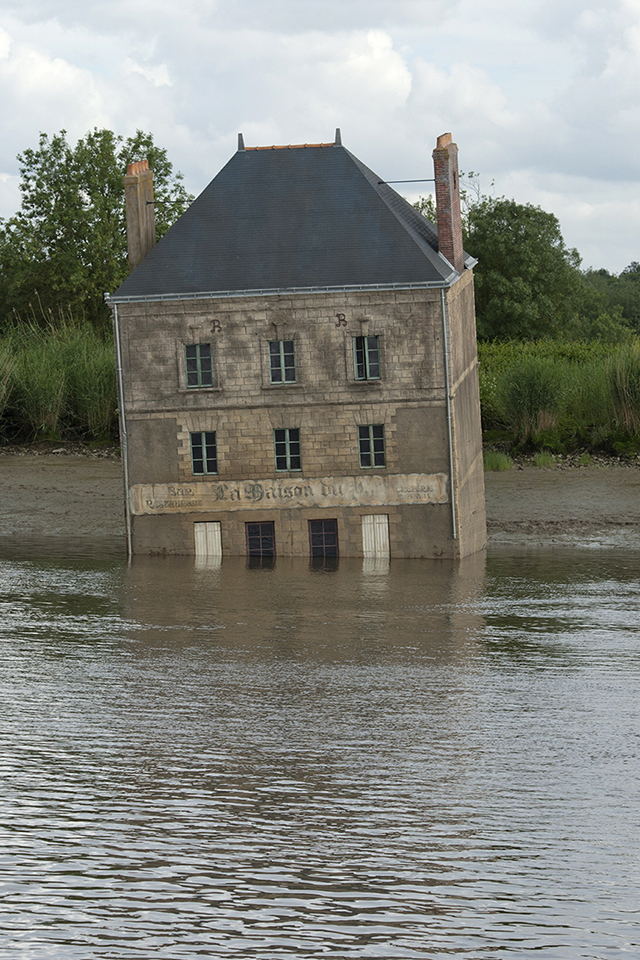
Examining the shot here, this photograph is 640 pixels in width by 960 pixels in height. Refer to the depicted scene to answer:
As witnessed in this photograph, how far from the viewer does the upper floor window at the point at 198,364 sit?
92.7ft

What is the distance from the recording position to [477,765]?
12.3 metres

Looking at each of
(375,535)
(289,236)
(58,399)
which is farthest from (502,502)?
(58,399)

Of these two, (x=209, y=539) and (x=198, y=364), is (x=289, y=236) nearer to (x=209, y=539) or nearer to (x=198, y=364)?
(x=198, y=364)

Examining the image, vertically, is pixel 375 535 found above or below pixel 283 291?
below

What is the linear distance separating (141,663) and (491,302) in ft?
161

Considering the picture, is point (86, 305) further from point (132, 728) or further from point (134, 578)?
point (132, 728)

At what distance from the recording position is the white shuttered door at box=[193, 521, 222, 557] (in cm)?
2850

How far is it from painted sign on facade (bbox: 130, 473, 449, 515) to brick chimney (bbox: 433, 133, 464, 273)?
218 inches

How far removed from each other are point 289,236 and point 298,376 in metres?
3.28

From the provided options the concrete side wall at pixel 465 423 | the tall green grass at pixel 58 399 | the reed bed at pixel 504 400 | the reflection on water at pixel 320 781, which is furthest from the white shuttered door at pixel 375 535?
the tall green grass at pixel 58 399

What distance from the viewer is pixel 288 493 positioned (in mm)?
28172

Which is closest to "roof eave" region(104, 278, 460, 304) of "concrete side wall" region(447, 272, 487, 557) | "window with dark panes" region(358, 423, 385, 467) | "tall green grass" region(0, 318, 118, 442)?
"concrete side wall" region(447, 272, 487, 557)

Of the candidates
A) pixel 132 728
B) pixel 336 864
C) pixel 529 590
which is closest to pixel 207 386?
pixel 529 590

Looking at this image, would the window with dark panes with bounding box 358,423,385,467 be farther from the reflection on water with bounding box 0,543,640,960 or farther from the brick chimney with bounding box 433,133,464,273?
the reflection on water with bounding box 0,543,640,960
